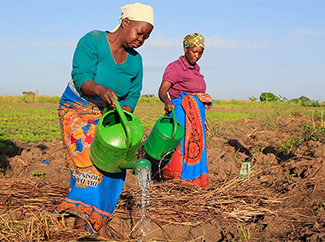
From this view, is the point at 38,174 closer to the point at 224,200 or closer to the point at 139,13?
the point at 224,200

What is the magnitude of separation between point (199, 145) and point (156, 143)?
1.14 meters

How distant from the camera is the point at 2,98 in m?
22.2

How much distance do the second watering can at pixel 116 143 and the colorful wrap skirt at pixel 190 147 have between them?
5.83 ft

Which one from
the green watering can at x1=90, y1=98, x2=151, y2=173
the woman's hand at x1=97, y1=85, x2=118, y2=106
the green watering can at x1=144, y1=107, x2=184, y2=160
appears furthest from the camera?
the green watering can at x1=144, y1=107, x2=184, y2=160

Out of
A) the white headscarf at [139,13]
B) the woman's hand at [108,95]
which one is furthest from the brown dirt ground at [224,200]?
the white headscarf at [139,13]

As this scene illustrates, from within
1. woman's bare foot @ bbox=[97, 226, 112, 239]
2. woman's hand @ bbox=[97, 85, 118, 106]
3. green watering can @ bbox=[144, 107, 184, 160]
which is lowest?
woman's bare foot @ bbox=[97, 226, 112, 239]

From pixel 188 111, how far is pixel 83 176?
1860mm

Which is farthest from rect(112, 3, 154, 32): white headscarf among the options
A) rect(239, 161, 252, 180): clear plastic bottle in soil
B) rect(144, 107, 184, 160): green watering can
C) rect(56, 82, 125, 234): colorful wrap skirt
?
rect(239, 161, 252, 180): clear plastic bottle in soil

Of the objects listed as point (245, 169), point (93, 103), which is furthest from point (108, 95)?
point (245, 169)

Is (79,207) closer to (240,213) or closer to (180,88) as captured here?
(240,213)

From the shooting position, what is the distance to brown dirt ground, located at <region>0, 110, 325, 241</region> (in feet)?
10.3

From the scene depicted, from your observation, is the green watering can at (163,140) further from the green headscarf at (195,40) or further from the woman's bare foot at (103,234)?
the green headscarf at (195,40)

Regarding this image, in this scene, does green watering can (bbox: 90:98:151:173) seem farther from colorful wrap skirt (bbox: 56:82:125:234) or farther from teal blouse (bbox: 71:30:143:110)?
teal blouse (bbox: 71:30:143:110)

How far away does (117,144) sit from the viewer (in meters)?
2.21
